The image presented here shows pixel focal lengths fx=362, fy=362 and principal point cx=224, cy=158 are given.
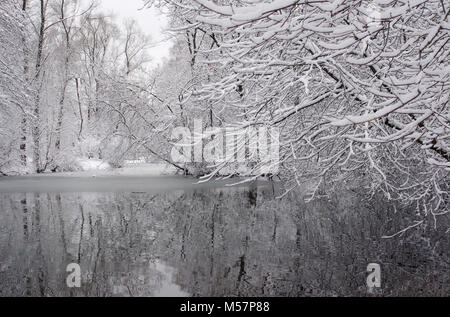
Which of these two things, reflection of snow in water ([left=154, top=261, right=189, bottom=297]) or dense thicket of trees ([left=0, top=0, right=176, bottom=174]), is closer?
reflection of snow in water ([left=154, top=261, right=189, bottom=297])

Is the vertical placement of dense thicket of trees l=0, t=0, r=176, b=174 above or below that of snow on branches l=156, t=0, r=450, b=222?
above

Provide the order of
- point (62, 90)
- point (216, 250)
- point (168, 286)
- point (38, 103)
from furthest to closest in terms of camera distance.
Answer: point (62, 90) < point (38, 103) < point (216, 250) < point (168, 286)

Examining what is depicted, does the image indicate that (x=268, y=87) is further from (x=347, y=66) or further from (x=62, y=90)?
(x=62, y=90)

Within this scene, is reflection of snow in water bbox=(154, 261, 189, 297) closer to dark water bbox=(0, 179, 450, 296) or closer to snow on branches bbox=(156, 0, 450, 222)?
dark water bbox=(0, 179, 450, 296)

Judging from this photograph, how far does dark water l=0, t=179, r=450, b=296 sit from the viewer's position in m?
3.49

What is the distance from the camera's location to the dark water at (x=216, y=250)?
3.49 metres

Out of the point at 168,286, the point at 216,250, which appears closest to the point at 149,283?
the point at 168,286

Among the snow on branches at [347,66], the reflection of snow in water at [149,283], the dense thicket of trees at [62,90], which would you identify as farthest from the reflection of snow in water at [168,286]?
the dense thicket of trees at [62,90]

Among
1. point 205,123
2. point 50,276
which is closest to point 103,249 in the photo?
point 50,276

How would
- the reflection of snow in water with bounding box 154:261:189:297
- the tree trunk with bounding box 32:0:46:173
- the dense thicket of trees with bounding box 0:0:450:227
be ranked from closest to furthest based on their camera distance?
the dense thicket of trees with bounding box 0:0:450:227 < the reflection of snow in water with bounding box 154:261:189:297 < the tree trunk with bounding box 32:0:46:173

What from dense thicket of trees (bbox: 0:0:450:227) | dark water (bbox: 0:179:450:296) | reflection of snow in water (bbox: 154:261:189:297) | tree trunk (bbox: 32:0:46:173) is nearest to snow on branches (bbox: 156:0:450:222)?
dense thicket of trees (bbox: 0:0:450:227)

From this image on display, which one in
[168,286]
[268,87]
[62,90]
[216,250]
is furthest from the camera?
[62,90]

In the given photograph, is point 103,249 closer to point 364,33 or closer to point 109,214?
point 109,214

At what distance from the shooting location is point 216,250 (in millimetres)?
4668
